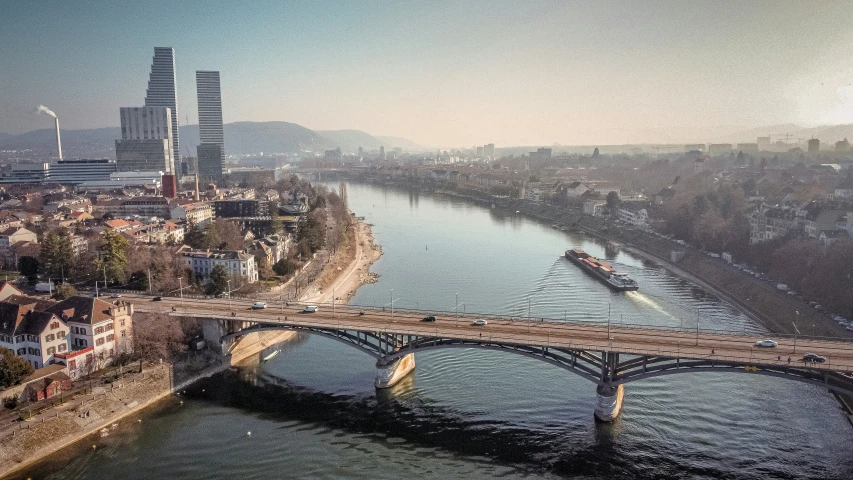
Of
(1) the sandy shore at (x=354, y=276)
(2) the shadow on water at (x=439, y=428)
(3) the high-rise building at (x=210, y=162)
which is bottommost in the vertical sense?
(2) the shadow on water at (x=439, y=428)

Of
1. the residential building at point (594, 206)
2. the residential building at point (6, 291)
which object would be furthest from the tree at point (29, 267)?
the residential building at point (594, 206)

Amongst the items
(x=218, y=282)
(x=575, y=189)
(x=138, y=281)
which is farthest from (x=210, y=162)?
(x=218, y=282)

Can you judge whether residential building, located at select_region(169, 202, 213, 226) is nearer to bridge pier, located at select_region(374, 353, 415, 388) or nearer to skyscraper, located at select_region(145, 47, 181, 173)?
bridge pier, located at select_region(374, 353, 415, 388)

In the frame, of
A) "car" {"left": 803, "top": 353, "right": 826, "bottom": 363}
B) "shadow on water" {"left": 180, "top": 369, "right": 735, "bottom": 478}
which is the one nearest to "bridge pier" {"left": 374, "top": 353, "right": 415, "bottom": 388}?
"shadow on water" {"left": 180, "top": 369, "right": 735, "bottom": 478}

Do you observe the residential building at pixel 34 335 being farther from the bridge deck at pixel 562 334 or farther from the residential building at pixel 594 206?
the residential building at pixel 594 206

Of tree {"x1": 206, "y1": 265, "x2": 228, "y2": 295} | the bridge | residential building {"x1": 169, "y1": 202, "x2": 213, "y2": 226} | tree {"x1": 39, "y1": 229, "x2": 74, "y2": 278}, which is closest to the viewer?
the bridge

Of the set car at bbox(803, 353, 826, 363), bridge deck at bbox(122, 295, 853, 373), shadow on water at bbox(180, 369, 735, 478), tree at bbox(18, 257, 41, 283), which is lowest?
shadow on water at bbox(180, 369, 735, 478)

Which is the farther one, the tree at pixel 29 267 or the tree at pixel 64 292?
the tree at pixel 29 267
